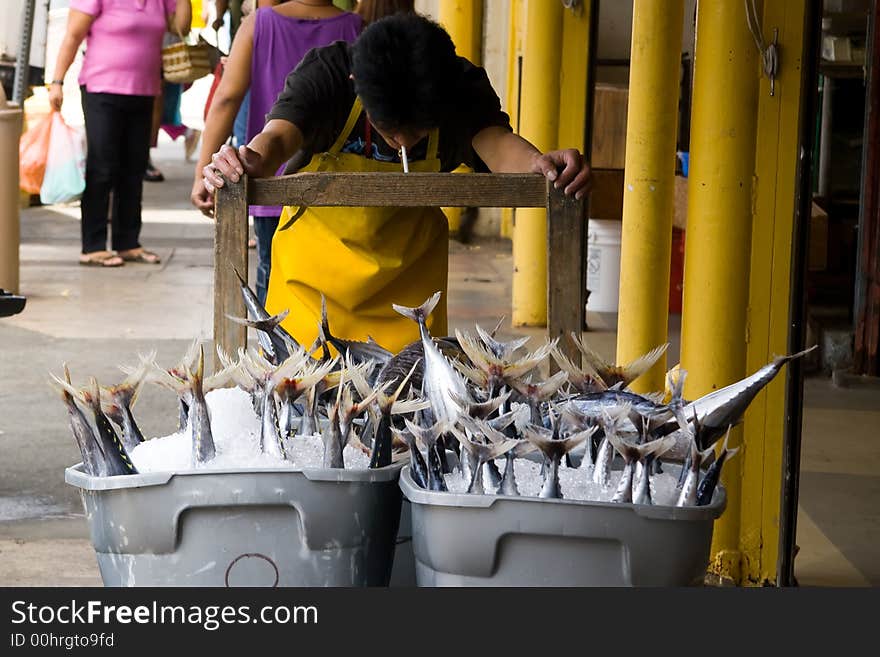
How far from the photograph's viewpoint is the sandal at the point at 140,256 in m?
9.95

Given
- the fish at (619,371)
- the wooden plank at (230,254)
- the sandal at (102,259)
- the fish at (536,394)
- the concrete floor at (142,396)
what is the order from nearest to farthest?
the fish at (536,394) < the fish at (619,371) < the wooden plank at (230,254) < the concrete floor at (142,396) < the sandal at (102,259)

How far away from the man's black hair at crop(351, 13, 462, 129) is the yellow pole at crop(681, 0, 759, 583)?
929 millimetres

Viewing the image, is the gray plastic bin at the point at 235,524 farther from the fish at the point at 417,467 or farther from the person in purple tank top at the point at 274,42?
the person in purple tank top at the point at 274,42

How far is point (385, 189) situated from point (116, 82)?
6436 mm

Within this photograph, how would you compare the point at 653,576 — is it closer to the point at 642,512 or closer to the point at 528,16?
the point at 642,512

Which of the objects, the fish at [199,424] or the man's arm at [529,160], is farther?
the man's arm at [529,160]

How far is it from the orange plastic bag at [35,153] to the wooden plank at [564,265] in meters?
7.13

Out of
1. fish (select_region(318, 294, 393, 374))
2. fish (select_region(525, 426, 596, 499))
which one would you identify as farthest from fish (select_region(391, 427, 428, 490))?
fish (select_region(318, 294, 393, 374))

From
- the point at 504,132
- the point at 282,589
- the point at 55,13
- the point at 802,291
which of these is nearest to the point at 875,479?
the point at 802,291

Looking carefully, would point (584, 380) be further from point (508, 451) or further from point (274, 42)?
point (274, 42)

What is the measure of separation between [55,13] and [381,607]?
14.2 m

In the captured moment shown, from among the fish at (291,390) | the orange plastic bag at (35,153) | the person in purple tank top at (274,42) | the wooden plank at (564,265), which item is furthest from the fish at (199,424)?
the orange plastic bag at (35,153)

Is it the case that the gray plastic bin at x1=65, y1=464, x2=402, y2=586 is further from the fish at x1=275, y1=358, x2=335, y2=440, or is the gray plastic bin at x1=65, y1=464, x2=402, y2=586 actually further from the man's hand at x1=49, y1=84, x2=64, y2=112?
the man's hand at x1=49, y1=84, x2=64, y2=112

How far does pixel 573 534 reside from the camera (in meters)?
2.05
